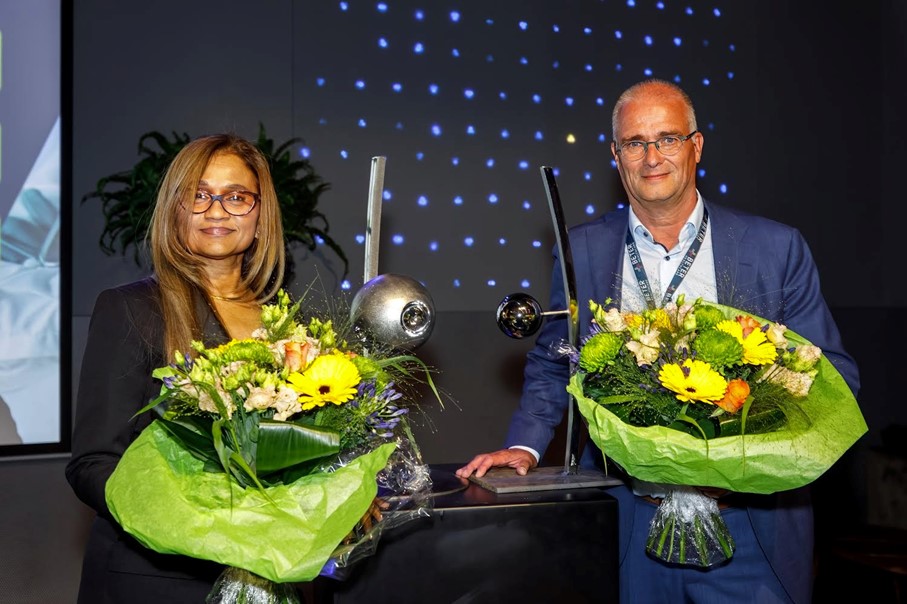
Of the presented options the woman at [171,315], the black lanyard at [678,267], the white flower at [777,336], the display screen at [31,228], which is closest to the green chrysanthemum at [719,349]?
the white flower at [777,336]

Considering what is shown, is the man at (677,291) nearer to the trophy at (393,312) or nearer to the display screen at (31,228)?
the trophy at (393,312)

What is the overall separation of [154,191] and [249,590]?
2663 millimetres

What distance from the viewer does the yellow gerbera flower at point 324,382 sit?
4.92ft

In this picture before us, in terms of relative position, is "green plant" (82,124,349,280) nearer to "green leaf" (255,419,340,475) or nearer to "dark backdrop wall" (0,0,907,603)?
"dark backdrop wall" (0,0,907,603)

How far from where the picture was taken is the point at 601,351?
1.80m

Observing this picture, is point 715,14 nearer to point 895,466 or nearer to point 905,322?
point 905,322

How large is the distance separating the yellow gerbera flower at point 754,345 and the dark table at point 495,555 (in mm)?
419

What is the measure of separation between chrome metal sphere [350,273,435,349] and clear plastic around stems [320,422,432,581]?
217mm

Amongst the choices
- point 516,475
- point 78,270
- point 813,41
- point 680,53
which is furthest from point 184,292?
point 813,41

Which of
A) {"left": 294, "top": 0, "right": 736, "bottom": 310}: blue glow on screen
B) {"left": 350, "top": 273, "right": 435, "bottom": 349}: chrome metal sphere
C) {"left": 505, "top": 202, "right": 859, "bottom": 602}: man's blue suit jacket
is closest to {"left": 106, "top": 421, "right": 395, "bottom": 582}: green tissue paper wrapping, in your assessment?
{"left": 350, "top": 273, "right": 435, "bottom": 349}: chrome metal sphere

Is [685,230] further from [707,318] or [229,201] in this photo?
[229,201]

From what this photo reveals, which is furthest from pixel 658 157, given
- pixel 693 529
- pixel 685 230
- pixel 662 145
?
pixel 693 529

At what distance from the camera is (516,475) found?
2.13m

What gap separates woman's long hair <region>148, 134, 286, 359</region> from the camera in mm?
1969
